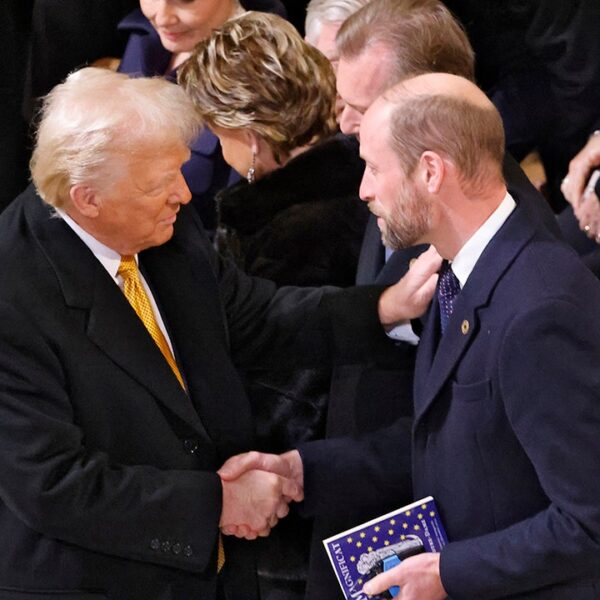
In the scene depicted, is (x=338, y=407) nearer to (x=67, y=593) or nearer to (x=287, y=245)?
(x=287, y=245)

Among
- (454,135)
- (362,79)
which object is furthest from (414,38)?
(454,135)

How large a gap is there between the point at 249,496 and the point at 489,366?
0.71 meters

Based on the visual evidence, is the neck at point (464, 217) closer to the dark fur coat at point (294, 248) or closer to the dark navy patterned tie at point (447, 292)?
the dark navy patterned tie at point (447, 292)

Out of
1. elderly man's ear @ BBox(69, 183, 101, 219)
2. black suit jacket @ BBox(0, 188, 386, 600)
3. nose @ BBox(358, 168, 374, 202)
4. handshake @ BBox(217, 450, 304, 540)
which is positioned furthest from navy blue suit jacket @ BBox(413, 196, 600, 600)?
elderly man's ear @ BBox(69, 183, 101, 219)

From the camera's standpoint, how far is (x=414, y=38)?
9.50 ft

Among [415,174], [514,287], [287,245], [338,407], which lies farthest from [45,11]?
[514,287]

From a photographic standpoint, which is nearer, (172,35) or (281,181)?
(281,181)

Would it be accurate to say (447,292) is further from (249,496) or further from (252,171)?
(252,171)

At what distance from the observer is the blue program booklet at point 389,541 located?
2.52m

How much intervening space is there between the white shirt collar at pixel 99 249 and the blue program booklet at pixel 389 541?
28.8 inches

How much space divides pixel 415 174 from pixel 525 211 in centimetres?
23

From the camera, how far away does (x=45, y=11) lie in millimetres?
4020

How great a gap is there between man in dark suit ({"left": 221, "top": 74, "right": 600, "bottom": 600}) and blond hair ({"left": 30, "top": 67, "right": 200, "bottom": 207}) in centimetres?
43

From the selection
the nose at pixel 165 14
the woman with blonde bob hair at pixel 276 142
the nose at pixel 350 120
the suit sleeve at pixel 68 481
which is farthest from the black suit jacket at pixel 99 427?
the nose at pixel 165 14
